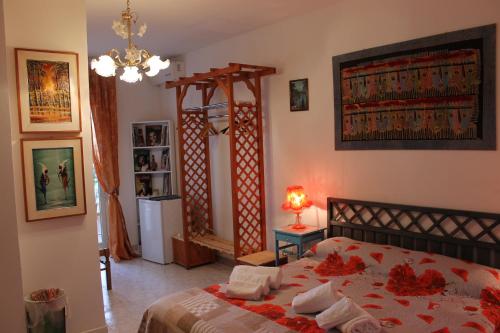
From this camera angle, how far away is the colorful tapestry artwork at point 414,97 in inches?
121

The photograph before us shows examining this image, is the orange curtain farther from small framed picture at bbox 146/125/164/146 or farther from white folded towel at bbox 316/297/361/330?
white folded towel at bbox 316/297/361/330

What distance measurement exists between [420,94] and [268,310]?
200 cm

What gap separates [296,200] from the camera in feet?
13.6

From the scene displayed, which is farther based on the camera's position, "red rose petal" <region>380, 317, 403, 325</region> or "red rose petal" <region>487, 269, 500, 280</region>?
"red rose petal" <region>487, 269, 500, 280</region>

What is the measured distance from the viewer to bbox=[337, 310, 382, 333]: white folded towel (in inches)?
88.0

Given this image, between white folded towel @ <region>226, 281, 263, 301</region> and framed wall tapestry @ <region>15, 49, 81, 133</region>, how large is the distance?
167 cm

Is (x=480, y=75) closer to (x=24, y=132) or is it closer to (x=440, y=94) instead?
(x=440, y=94)

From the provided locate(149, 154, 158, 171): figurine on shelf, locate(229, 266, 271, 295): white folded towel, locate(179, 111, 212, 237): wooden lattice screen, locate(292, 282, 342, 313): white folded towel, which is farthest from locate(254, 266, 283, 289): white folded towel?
locate(149, 154, 158, 171): figurine on shelf

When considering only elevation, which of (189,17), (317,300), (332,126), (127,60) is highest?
(189,17)

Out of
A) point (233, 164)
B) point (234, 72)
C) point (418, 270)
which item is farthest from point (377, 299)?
point (234, 72)

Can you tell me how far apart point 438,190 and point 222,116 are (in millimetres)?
2730

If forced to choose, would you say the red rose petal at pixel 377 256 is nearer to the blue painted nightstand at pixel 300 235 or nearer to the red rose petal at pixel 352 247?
the red rose petal at pixel 352 247

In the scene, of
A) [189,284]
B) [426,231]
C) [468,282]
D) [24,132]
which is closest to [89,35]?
[24,132]

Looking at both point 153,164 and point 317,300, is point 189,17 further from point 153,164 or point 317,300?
point 317,300
